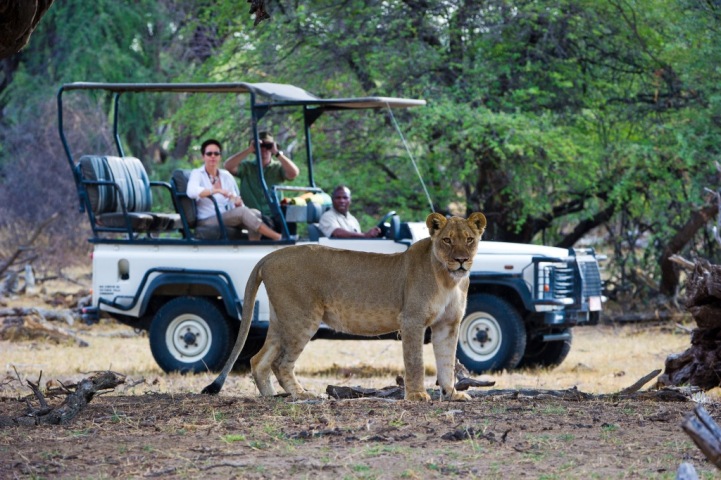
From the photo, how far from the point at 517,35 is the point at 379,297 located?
29.4 ft

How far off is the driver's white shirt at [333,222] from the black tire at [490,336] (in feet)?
4.54

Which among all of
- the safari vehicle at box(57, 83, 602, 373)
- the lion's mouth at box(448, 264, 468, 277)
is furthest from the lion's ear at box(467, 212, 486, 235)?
the safari vehicle at box(57, 83, 602, 373)

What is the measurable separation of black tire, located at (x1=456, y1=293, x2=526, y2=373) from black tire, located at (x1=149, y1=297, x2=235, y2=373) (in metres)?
2.30

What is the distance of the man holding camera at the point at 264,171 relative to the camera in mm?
12141

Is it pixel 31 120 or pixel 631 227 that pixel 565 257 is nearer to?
pixel 631 227

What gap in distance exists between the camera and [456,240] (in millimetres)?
7719

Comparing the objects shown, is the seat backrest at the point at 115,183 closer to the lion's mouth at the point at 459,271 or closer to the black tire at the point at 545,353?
the black tire at the point at 545,353

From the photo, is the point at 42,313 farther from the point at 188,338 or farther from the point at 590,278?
the point at 590,278

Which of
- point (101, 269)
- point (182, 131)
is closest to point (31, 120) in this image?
point (182, 131)

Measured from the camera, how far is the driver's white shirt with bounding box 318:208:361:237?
11492 mm

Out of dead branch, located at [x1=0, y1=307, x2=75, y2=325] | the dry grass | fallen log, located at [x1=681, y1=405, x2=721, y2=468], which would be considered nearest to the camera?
fallen log, located at [x1=681, y1=405, x2=721, y2=468]

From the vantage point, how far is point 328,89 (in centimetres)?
1702

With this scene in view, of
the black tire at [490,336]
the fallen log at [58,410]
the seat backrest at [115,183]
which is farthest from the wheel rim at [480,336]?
the fallen log at [58,410]

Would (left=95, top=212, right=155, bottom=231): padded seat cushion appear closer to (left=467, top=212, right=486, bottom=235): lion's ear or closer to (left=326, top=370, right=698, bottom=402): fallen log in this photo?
(left=326, top=370, right=698, bottom=402): fallen log
